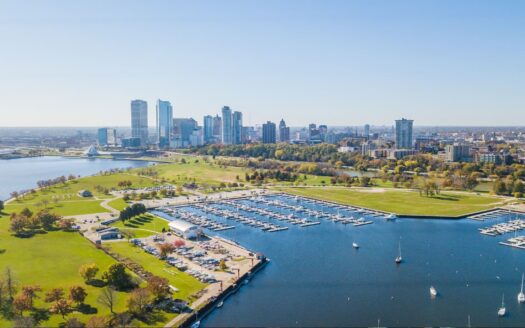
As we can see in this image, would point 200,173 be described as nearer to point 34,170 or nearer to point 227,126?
point 34,170

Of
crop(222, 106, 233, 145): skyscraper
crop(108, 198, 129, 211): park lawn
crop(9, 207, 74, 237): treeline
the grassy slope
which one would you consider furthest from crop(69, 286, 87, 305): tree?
crop(222, 106, 233, 145): skyscraper

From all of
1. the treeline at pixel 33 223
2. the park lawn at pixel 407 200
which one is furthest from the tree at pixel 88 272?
the park lawn at pixel 407 200

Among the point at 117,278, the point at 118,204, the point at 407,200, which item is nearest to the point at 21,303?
the point at 117,278

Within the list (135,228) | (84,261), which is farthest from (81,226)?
(84,261)

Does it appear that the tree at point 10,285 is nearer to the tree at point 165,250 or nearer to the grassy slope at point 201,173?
the tree at point 165,250

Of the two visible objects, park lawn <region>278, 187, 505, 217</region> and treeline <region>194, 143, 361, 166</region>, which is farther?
treeline <region>194, 143, 361, 166</region>

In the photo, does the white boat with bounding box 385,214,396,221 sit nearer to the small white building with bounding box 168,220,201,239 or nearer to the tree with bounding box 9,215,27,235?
the small white building with bounding box 168,220,201,239

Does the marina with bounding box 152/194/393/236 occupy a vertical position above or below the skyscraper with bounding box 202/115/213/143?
below
